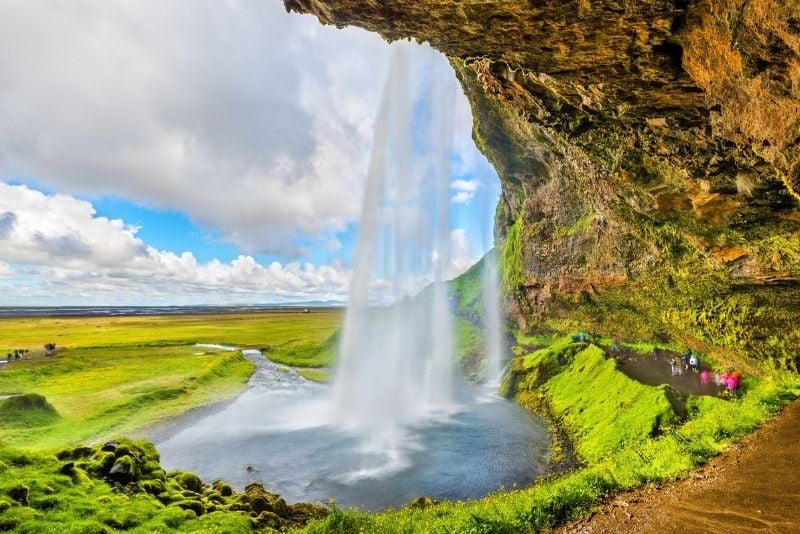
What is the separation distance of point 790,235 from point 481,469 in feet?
60.4

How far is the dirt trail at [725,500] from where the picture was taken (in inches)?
376

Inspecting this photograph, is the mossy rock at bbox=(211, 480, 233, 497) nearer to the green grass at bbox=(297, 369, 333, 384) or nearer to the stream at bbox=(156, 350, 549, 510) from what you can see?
the stream at bbox=(156, 350, 549, 510)

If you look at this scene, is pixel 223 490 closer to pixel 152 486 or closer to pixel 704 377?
pixel 152 486

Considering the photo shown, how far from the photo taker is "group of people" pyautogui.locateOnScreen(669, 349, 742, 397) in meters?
23.5

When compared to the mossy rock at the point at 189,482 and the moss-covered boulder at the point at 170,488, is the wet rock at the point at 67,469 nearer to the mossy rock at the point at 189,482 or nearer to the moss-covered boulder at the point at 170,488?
the moss-covered boulder at the point at 170,488

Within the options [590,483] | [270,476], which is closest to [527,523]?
[590,483]

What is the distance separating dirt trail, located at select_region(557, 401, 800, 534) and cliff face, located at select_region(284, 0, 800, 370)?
7.85 metres

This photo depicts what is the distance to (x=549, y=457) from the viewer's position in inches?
938

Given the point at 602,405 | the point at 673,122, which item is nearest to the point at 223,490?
the point at 673,122

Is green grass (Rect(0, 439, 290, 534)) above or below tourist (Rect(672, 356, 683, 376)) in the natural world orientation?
below

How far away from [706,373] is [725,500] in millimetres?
21153

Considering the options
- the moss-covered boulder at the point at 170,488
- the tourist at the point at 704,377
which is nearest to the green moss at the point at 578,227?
the tourist at the point at 704,377

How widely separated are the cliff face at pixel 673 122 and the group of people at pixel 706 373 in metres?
1.34

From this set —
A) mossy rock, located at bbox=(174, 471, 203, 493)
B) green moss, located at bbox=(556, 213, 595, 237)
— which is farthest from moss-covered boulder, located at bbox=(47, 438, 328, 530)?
green moss, located at bbox=(556, 213, 595, 237)
